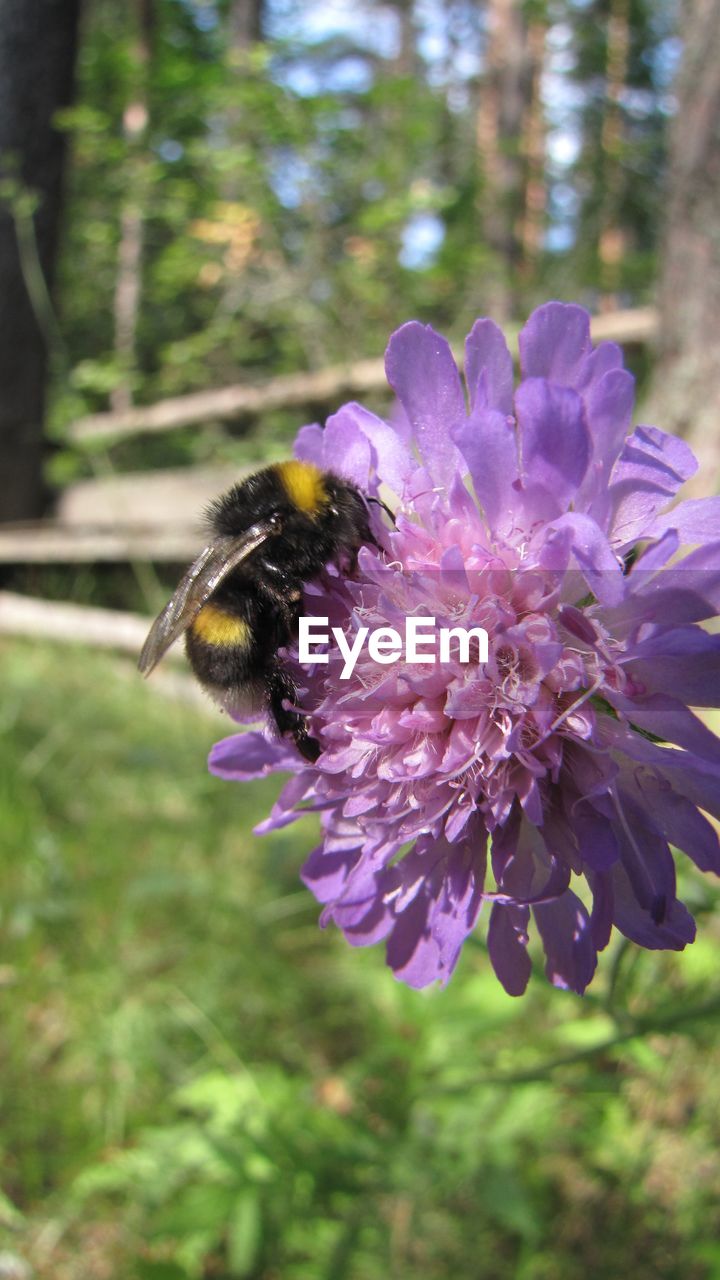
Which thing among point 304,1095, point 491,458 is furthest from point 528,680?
point 304,1095

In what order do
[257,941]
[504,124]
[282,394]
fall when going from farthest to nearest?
[504,124] → [282,394] → [257,941]

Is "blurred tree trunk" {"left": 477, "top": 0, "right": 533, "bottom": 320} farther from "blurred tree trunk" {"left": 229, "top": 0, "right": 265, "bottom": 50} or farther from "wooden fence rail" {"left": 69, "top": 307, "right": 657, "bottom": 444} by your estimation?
"wooden fence rail" {"left": 69, "top": 307, "right": 657, "bottom": 444}

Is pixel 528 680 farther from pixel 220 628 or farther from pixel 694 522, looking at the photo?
pixel 220 628

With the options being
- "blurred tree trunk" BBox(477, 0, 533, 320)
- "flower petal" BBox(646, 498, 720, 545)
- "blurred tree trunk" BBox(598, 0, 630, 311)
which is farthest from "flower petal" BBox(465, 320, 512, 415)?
"blurred tree trunk" BBox(598, 0, 630, 311)

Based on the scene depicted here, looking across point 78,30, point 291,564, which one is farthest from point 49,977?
point 78,30

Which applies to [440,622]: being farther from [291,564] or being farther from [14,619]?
[14,619]

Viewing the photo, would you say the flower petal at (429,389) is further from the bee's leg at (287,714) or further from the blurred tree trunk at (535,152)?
the blurred tree trunk at (535,152)
